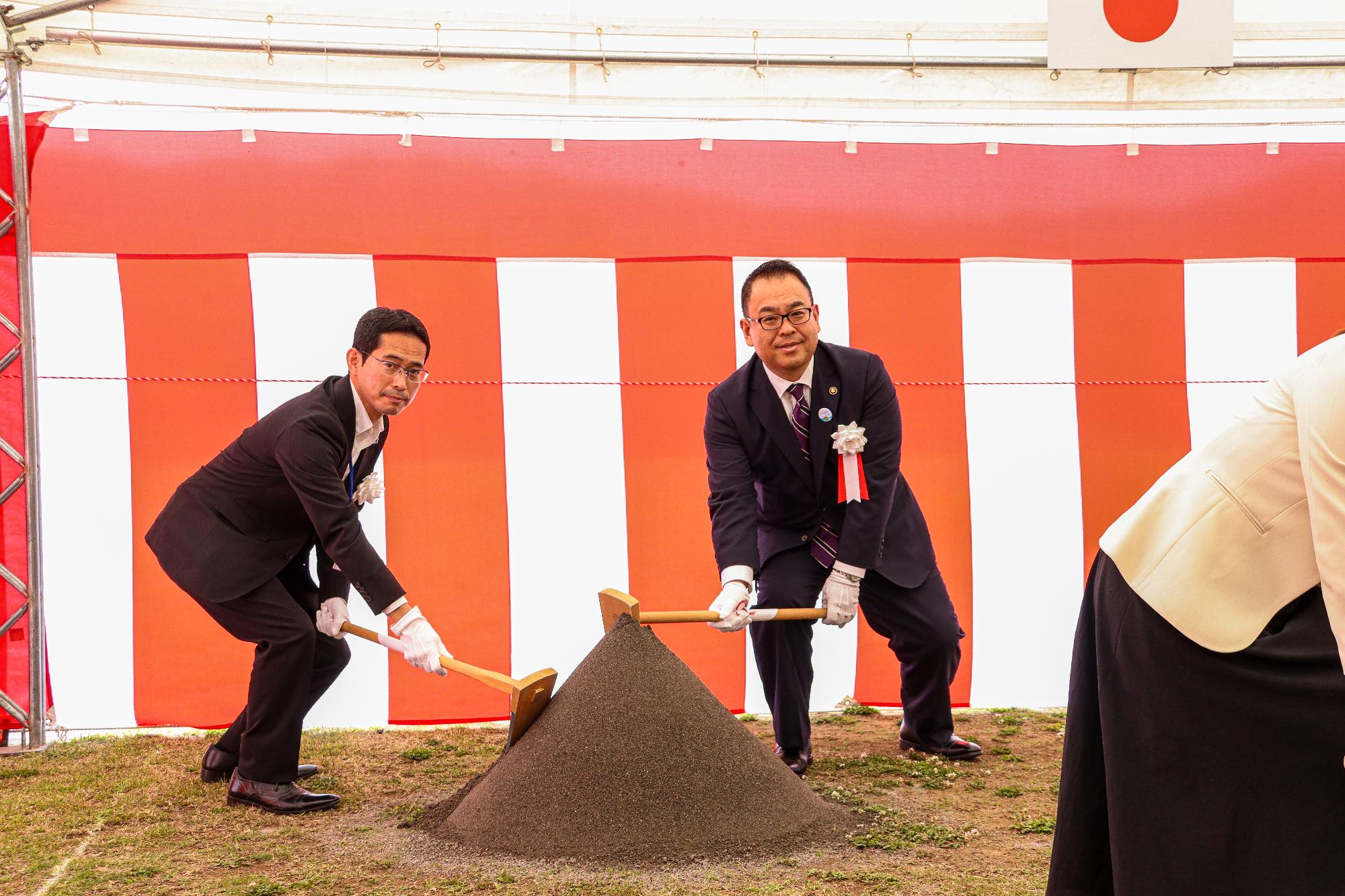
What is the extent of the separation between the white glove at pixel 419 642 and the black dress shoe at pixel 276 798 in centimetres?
43

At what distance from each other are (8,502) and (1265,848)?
331cm

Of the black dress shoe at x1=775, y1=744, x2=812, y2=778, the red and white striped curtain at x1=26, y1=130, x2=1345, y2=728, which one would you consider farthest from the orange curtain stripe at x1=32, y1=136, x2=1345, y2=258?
the black dress shoe at x1=775, y1=744, x2=812, y2=778

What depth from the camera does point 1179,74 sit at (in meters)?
3.33

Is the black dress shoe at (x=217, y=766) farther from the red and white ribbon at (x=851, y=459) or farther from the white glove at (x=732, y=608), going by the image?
the red and white ribbon at (x=851, y=459)

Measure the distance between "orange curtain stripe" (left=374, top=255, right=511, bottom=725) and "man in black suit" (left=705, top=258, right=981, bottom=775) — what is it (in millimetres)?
855

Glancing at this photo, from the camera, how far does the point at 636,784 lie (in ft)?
7.58

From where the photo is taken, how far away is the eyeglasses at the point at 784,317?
2.77 metres

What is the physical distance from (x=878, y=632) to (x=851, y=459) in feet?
1.79

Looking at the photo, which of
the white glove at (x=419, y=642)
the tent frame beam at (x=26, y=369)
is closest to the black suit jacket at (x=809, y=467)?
the white glove at (x=419, y=642)

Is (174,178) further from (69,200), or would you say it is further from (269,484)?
(269,484)

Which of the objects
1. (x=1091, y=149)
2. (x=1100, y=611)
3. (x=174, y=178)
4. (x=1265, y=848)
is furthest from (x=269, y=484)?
(x=1091, y=149)

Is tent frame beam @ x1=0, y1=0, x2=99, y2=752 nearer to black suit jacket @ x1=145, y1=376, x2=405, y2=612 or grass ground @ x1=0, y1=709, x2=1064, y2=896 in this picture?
grass ground @ x1=0, y1=709, x2=1064, y2=896

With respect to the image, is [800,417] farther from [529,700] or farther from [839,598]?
[529,700]

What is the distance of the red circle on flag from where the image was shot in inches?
123
